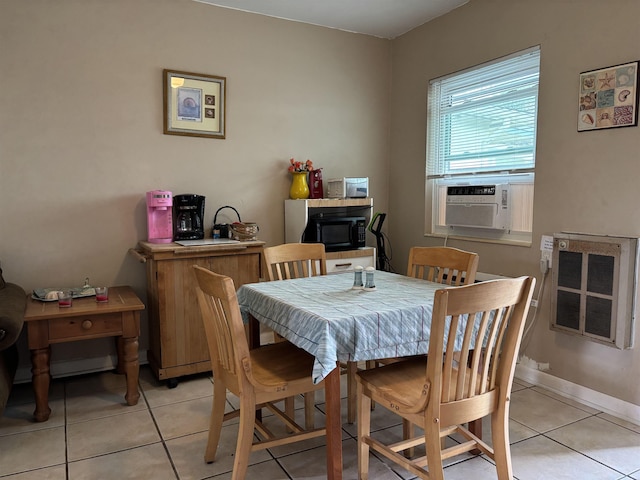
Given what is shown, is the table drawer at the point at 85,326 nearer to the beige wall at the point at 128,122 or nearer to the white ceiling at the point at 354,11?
the beige wall at the point at 128,122

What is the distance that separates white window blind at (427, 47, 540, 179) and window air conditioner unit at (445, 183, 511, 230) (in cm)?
16

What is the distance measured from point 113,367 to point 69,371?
0.91 feet

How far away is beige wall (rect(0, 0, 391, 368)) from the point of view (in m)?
3.06

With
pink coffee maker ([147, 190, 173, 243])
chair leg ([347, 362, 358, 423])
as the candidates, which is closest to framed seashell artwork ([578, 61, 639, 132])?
chair leg ([347, 362, 358, 423])

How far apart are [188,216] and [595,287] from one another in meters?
2.66

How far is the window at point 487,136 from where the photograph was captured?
3195 mm

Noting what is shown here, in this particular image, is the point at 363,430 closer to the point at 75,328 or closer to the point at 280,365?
the point at 280,365

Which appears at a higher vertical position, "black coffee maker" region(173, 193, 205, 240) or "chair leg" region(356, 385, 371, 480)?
"black coffee maker" region(173, 193, 205, 240)

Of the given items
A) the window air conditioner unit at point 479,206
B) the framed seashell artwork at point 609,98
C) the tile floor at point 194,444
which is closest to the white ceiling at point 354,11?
the framed seashell artwork at point 609,98

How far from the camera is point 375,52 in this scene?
4.30 meters

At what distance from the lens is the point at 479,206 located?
11.3ft

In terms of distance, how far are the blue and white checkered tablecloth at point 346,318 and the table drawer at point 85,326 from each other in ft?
3.19

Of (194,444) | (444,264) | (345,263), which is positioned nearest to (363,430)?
(194,444)

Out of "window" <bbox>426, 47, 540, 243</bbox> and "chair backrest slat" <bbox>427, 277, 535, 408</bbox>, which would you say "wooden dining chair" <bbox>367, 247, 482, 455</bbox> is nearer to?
"chair backrest slat" <bbox>427, 277, 535, 408</bbox>
